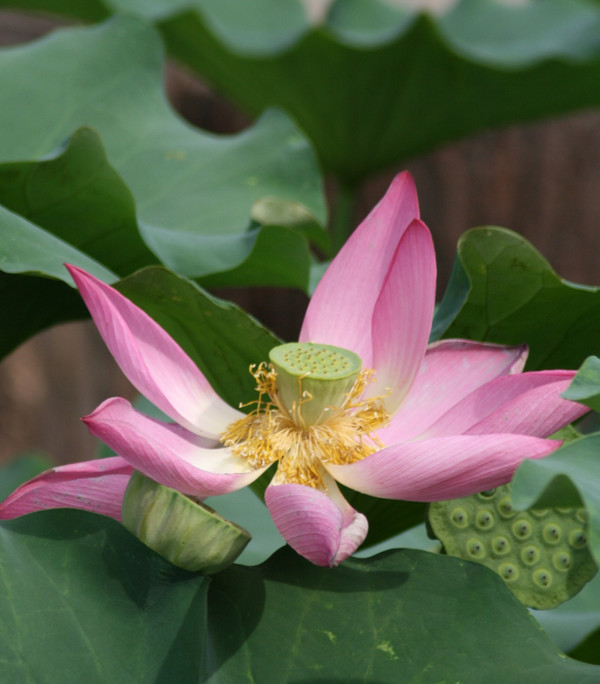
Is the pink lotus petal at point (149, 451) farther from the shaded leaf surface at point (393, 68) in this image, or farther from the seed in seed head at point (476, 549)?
the shaded leaf surface at point (393, 68)

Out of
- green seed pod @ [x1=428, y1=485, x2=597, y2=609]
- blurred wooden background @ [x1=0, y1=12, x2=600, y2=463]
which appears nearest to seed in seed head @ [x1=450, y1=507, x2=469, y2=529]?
green seed pod @ [x1=428, y1=485, x2=597, y2=609]

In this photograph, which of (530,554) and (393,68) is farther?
(393,68)

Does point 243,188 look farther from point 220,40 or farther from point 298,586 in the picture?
point 220,40

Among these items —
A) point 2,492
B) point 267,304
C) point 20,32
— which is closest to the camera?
point 2,492

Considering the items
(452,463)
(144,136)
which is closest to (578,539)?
(452,463)

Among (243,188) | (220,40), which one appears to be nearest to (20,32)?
(220,40)

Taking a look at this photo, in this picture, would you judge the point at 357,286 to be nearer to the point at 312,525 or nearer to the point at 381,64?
the point at 312,525
